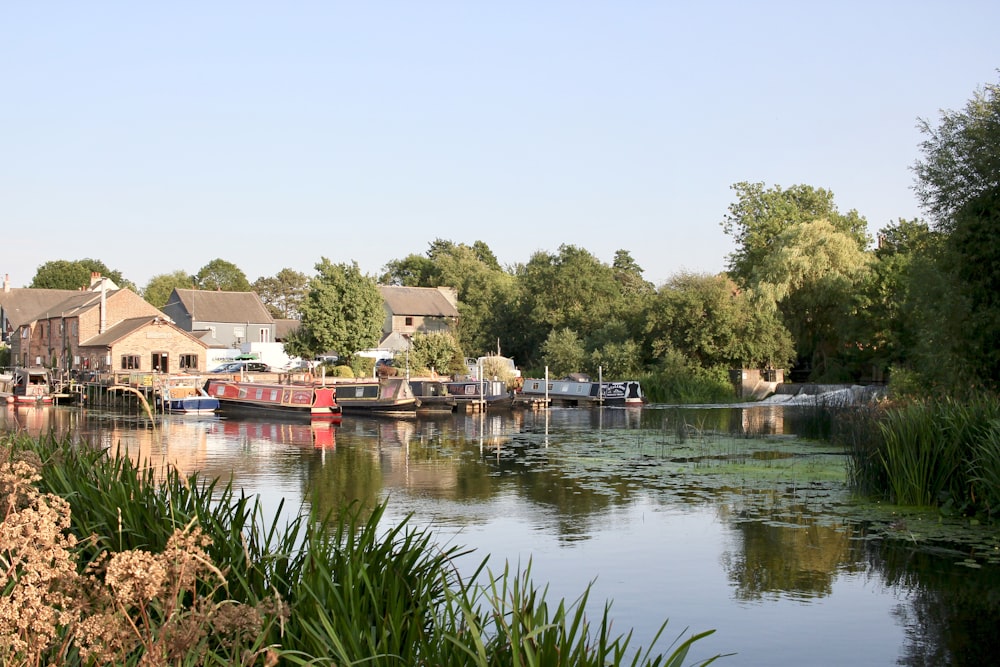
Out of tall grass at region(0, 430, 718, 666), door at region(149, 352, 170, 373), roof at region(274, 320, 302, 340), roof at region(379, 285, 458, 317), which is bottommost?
tall grass at region(0, 430, 718, 666)

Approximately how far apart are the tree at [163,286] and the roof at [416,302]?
3591cm

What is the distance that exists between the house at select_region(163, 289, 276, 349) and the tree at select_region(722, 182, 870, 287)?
41.8m

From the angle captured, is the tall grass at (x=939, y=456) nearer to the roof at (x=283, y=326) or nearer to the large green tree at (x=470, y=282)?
the large green tree at (x=470, y=282)

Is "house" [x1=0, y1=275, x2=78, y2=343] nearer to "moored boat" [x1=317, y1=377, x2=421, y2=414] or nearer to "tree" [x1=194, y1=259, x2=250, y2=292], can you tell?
"tree" [x1=194, y1=259, x2=250, y2=292]

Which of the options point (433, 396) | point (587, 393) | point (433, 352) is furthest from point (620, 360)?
point (433, 352)

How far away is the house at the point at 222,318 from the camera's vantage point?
87312 mm

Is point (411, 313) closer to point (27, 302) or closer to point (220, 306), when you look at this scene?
point (220, 306)

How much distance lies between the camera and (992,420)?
14406mm

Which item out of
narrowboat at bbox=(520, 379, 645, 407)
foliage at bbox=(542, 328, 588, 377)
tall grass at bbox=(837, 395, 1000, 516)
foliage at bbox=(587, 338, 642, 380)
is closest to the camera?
tall grass at bbox=(837, 395, 1000, 516)

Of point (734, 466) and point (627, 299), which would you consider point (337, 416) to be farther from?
point (627, 299)

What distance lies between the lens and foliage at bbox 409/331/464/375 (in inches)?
2633

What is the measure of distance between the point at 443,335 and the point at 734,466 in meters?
45.3

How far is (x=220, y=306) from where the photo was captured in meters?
89.9

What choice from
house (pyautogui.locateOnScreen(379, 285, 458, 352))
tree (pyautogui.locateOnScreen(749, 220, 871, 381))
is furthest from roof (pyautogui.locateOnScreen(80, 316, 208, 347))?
tree (pyautogui.locateOnScreen(749, 220, 871, 381))
